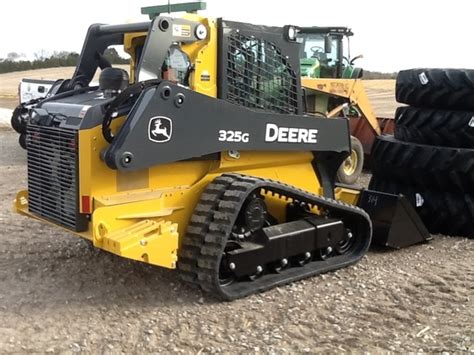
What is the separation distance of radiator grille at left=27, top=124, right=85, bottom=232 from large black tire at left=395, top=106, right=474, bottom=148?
3.94 metres

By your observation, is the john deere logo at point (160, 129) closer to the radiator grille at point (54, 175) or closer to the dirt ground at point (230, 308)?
the radiator grille at point (54, 175)

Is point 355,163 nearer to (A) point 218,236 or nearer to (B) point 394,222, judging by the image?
(B) point 394,222

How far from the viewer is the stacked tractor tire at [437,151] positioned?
668 cm

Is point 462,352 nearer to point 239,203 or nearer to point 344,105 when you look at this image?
point 239,203

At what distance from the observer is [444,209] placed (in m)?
6.80

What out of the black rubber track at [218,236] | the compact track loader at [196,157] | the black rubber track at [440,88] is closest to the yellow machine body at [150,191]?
the compact track loader at [196,157]

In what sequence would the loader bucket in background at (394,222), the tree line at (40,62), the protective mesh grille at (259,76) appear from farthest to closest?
the tree line at (40,62) → the loader bucket in background at (394,222) → the protective mesh grille at (259,76)

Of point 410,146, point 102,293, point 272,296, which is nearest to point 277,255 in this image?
point 272,296

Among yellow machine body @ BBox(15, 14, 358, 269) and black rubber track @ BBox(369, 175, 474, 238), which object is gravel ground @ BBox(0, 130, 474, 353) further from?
yellow machine body @ BBox(15, 14, 358, 269)

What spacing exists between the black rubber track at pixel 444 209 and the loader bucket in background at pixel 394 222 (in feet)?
1.26

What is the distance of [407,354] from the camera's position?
13.4ft

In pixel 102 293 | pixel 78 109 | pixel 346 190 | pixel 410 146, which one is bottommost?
pixel 102 293

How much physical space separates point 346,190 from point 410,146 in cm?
85

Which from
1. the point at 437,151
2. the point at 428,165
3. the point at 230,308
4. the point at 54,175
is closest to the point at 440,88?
the point at 437,151
